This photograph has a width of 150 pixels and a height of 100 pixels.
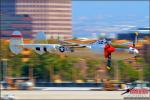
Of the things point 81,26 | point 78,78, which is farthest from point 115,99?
point 81,26

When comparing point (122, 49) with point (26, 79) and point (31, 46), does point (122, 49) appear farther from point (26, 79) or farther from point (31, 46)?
point (26, 79)

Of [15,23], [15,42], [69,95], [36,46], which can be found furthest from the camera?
[15,23]

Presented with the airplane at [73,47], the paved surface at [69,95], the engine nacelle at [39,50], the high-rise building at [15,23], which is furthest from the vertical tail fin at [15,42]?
the paved surface at [69,95]

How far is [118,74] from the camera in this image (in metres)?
58.7

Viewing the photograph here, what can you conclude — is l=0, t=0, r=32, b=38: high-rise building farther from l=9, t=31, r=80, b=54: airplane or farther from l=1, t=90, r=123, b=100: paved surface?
l=1, t=90, r=123, b=100: paved surface

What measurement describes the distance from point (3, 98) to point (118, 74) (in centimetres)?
1650

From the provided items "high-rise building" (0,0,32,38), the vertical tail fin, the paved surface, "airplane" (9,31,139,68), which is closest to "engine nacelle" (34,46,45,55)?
"airplane" (9,31,139,68)

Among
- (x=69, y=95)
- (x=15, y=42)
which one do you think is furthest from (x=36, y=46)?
(x=69, y=95)

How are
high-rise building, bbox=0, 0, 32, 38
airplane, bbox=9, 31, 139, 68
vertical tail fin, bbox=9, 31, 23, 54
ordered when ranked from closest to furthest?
airplane, bbox=9, 31, 139, 68 < vertical tail fin, bbox=9, 31, 23, 54 < high-rise building, bbox=0, 0, 32, 38

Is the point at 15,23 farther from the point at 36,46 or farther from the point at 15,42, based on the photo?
the point at 36,46

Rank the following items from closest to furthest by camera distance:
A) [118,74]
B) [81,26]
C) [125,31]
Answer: [125,31] < [81,26] < [118,74]

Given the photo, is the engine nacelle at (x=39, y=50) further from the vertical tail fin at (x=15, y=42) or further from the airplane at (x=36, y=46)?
the vertical tail fin at (x=15, y=42)

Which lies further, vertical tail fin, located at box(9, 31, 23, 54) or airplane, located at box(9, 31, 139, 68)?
vertical tail fin, located at box(9, 31, 23, 54)

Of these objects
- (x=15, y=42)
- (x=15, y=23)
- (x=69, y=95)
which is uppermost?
(x=15, y=23)
